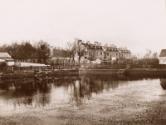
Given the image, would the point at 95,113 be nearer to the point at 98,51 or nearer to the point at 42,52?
the point at 42,52

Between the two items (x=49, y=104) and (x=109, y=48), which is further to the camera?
(x=109, y=48)

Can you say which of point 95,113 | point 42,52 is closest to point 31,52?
point 42,52

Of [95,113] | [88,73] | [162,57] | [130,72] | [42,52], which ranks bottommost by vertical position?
[95,113]

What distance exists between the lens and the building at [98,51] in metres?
76.9

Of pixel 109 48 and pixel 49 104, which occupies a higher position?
pixel 109 48

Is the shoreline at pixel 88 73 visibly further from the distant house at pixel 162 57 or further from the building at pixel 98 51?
the building at pixel 98 51

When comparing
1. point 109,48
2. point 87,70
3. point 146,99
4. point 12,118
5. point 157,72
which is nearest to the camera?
point 12,118

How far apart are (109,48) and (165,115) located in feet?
258

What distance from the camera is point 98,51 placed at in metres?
90.0

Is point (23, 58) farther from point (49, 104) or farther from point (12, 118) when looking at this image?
point (12, 118)

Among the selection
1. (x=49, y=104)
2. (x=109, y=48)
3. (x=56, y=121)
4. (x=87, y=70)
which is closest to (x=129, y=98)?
(x=49, y=104)

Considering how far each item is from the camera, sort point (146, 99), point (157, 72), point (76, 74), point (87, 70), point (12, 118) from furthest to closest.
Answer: point (87, 70), point (76, 74), point (157, 72), point (146, 99), point (12, 118)

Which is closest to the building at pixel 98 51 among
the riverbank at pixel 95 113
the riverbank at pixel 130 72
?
the riverbank at pixel 130 72

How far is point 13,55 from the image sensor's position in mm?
58969
